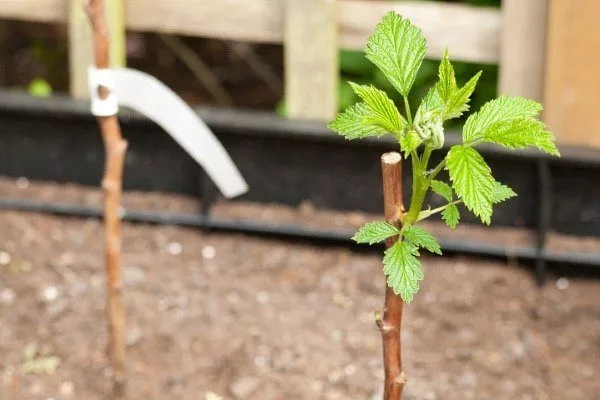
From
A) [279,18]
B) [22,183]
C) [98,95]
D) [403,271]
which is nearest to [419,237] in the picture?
[403,271]

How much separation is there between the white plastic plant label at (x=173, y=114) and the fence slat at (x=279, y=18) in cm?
39

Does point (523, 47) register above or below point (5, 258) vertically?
above

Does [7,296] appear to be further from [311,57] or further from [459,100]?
[459,100]

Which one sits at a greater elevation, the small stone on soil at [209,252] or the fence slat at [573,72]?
the fence slat at [573,72]

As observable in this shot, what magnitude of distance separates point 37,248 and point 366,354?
0.89 meters

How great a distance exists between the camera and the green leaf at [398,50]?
1192mm

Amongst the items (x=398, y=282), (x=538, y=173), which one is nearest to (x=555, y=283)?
(x=538, y=173)

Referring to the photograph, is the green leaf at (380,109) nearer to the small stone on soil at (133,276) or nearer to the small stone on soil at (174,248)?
the small stone on soil at (133,276)

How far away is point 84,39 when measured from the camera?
2.87m

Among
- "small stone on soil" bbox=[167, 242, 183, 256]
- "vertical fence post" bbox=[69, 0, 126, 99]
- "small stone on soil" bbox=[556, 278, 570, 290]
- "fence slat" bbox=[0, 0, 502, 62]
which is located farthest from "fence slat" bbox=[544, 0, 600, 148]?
"vertical fence post" bbox=[69, 0, 126, 99]

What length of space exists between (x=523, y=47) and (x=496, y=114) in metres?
1.51

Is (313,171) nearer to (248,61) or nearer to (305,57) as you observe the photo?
(305,57)

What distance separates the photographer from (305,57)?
275 cm

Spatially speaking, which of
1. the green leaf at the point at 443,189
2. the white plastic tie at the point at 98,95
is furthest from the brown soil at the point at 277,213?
the green leaf at the point at 443,189
